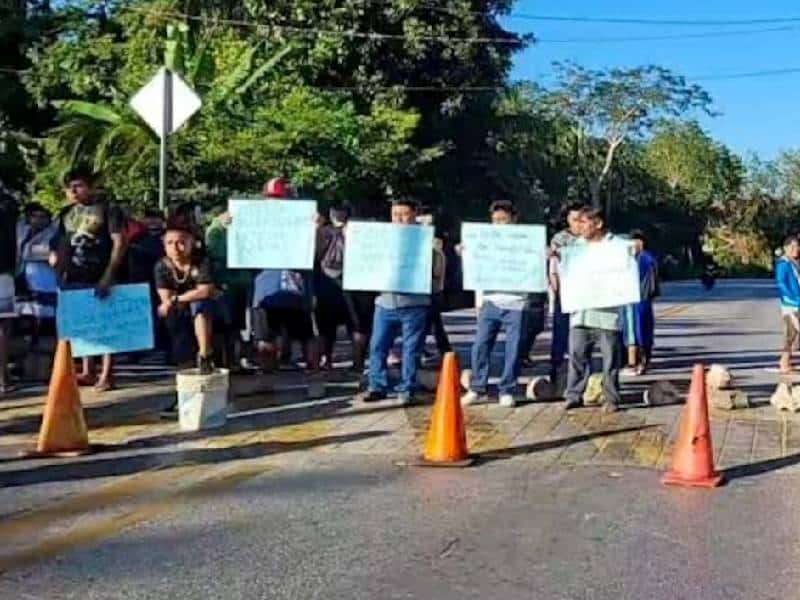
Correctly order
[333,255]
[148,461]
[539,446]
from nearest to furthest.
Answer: [148,461], [539,446], [333,255]

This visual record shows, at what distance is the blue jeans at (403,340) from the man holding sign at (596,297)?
1273mm

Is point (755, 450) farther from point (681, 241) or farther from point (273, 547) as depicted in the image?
point (681, 241)

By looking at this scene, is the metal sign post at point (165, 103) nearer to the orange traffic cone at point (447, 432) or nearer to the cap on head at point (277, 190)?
the cap on head at point (277, 190)

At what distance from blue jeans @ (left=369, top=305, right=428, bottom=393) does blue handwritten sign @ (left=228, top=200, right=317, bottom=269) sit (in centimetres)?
88

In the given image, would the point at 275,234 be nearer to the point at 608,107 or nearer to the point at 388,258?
the point at 388,258

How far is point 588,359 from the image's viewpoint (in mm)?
11539

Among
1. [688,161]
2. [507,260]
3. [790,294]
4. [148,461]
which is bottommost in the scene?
[148,461]

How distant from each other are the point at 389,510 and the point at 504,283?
14.1 ft

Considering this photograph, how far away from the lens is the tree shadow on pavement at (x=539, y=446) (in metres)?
9.17

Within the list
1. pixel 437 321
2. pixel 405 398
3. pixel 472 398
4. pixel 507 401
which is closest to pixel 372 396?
pixel 405 398

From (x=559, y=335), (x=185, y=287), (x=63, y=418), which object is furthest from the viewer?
(x=559, y=335)

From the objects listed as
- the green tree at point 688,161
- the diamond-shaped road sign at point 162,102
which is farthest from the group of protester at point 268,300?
the green tree at point 688,161

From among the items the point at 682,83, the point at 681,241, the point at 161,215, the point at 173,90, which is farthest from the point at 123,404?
the point at 681,241

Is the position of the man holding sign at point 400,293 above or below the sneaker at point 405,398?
above
